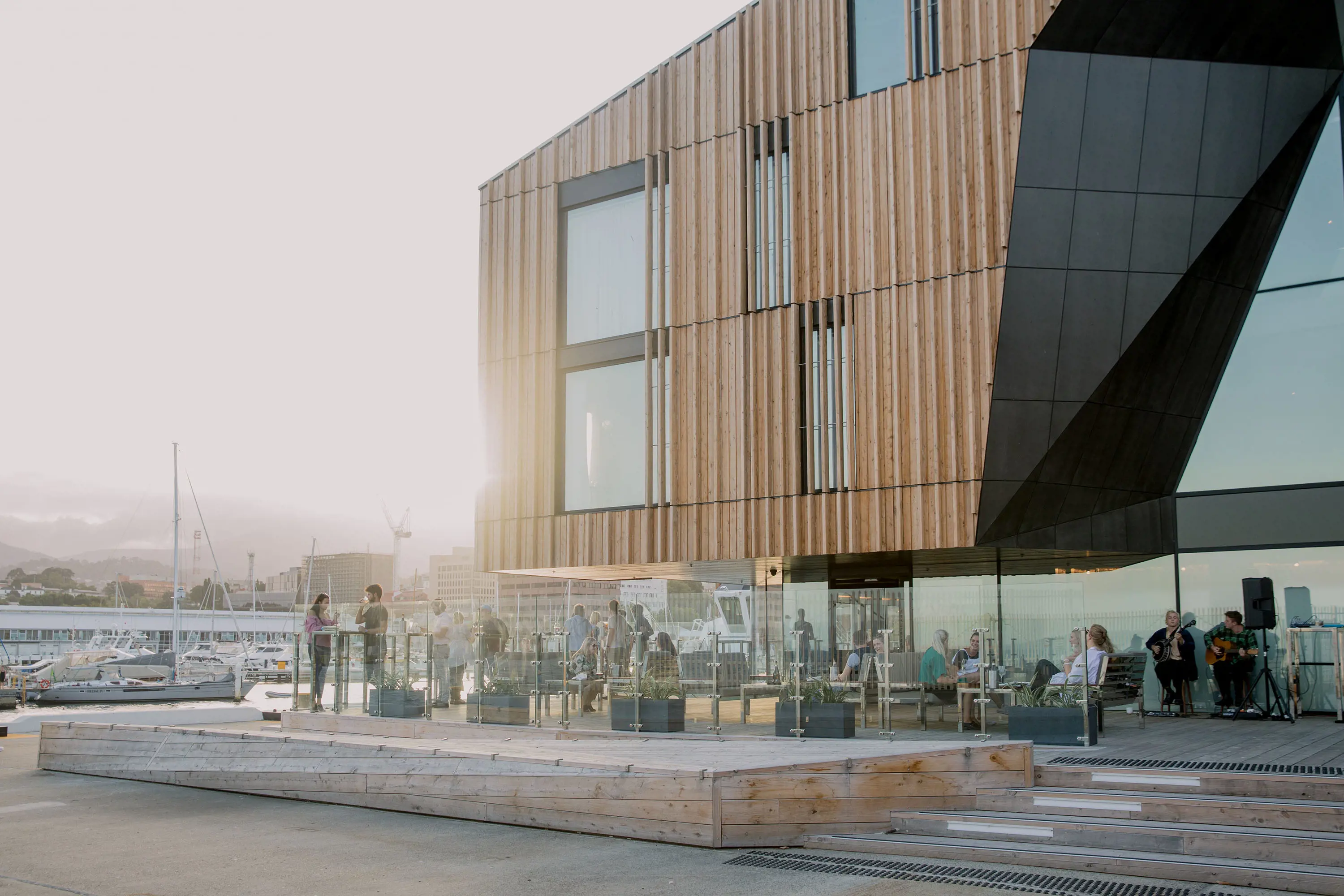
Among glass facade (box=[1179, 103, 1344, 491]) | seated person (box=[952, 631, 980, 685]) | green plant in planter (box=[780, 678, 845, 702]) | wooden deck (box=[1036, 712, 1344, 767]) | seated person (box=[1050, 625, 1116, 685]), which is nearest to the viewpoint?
wooden deck (box=[1036, 712, 1344, 767])

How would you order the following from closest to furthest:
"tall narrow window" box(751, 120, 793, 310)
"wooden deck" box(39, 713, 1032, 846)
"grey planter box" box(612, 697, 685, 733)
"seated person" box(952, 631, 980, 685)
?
"wooden deck" box(39, 713, 1032, 846) < "seated person" box(952, 631, 980, 685) < "grey planter box" box(612, 697, 685, 733) < "tall narrow window" box(751, 120, 793, 310)

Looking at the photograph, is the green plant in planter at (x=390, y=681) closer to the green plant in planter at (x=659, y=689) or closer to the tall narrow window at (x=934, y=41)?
the green plant in planter at (x=659, y=689)

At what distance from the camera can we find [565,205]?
19.7m

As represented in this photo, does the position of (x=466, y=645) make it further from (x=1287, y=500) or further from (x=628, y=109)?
(x=1287, y=500)

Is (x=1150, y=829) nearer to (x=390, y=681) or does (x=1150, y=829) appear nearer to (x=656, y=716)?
(x=656, y=716)

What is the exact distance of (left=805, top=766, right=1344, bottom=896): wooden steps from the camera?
284 inches

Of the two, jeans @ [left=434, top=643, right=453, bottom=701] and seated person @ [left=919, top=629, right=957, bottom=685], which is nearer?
seated person @ [left=919, top=629, right=957, bottom=685]

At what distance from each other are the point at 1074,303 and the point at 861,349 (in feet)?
9.28

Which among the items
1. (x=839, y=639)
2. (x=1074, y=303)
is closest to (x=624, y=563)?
(x=839, y=639)

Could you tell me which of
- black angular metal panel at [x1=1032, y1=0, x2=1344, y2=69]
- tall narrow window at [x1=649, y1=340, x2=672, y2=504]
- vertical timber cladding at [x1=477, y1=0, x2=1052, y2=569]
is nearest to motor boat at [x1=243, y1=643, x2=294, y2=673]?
vertical timber cladding at [x1=477, y1=0, x2=1052, y2=569]

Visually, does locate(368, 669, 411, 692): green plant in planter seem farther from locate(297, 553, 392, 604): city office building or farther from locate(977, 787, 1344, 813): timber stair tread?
locate(297, 553, 392, 604): city office building

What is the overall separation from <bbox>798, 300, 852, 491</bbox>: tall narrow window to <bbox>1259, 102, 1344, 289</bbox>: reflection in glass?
6115mm

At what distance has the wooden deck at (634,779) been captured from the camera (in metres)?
8.77

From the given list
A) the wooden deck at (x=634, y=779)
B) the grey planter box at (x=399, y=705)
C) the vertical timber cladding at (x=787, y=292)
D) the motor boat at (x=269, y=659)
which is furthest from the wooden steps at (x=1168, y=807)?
the motor boat at (x=269, y=659)
